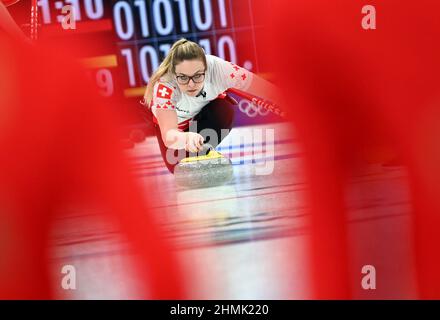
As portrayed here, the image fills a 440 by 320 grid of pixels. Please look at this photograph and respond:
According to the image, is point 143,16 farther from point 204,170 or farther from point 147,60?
point 204,170

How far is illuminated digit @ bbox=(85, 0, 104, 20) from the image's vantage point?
2.27m

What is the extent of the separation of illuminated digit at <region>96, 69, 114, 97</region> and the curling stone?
0.36 metres

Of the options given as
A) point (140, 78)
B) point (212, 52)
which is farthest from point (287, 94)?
point (140, 78)

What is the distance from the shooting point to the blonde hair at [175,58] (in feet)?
7.44

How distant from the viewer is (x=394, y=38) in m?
2.24

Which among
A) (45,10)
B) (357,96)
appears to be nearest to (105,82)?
(45,10)

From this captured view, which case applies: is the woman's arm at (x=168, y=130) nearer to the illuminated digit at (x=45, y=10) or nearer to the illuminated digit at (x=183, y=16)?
the illuminated digit at (x=183, y=16)

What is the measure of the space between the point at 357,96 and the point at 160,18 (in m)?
0.76

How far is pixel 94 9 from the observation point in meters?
2.27

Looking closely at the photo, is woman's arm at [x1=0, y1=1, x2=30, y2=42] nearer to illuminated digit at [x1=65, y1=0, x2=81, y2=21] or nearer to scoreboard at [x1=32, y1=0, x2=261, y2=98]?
scoreboard at [x1=32, y1=0, x2=261, y2=98]

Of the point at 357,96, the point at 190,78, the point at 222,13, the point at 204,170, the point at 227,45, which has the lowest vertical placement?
the point at 204,170

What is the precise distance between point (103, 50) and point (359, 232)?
3.70 ft

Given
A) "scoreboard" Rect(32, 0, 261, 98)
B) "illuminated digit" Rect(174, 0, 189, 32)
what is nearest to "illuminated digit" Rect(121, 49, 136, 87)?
"scoreboard" Rect(32, 0, 261, 98)

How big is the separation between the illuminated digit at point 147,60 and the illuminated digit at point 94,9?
0.20m
